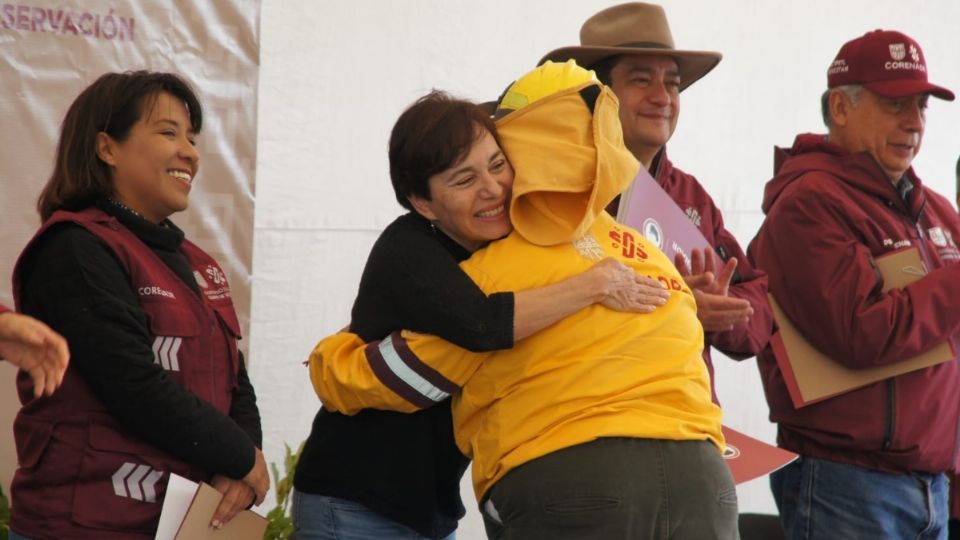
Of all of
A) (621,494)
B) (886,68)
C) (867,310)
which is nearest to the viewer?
(621,494)

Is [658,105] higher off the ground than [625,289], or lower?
higher

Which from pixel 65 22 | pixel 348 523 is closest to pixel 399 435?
pixel 348 523

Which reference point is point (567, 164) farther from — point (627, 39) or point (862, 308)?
point (862, 308)

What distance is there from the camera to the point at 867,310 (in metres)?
2.74

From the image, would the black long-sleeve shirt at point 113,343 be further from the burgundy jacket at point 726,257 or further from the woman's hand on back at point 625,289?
the burgundy jacket at point 726,257

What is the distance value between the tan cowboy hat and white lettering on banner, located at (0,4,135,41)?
101cm

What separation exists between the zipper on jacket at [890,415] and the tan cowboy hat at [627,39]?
0.86 metres

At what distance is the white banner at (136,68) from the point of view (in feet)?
8.93

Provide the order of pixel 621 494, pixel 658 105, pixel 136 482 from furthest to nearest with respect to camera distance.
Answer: pixel 658 105 < pixel 136 482 < pixel 621 494

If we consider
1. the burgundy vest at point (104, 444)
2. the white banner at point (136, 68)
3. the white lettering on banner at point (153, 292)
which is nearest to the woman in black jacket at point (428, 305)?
the burgundy vest at point (104, 444)

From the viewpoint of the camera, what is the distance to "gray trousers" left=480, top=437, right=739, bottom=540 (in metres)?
1.64

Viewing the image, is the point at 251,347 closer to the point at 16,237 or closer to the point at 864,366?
the point at 16,237

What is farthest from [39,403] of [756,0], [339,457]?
[756,0]

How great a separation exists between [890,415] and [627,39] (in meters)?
1.05
